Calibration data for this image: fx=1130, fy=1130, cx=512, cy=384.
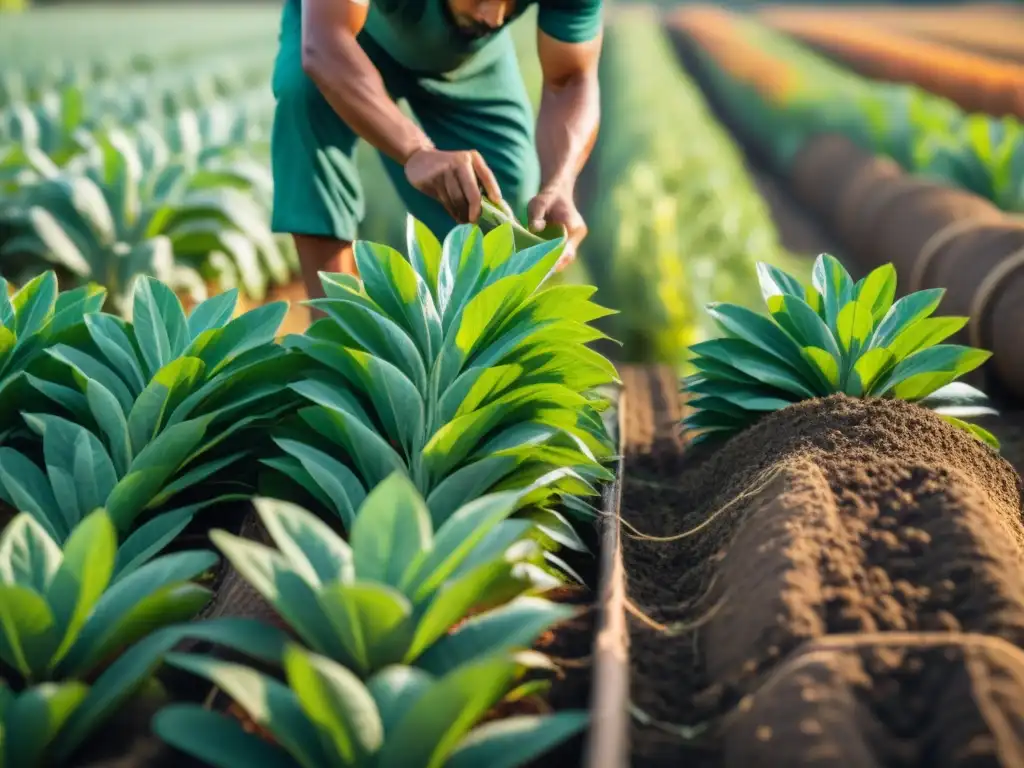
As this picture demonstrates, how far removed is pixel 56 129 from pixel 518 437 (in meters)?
4.98

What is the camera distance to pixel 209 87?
9031 millimetres

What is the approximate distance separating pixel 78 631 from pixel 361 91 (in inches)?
52.7

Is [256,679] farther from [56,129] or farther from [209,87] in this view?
[209,87]

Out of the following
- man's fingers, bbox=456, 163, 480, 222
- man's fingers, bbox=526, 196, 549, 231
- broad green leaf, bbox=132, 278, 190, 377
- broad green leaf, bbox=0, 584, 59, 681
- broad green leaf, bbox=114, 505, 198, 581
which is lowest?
broad green leaf, bbox=0, 584, 59, 681

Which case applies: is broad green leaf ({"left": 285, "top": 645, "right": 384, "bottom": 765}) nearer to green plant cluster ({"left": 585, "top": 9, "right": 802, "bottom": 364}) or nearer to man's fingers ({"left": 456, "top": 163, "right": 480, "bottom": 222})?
man's fingers ({"left": 456, "top": 163, "right": 480, "bottom": 222})

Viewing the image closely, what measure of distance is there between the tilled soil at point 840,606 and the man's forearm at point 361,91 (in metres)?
0.95

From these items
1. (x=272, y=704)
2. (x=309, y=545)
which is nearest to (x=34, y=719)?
(x=272, y=704)

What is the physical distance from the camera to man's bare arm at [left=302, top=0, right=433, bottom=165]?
2.40 meters

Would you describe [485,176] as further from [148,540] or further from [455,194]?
[148,540]

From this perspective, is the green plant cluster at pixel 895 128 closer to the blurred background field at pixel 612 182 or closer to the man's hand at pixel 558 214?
the blurred background field at pixel 612 182

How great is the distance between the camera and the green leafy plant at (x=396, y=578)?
1.39 metres

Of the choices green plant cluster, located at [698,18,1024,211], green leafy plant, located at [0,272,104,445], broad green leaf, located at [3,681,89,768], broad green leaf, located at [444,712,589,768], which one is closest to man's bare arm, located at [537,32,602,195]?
green leafy plant, located at [0,272,104,445]

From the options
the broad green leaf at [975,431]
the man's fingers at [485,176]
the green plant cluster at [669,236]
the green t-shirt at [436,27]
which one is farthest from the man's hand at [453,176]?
the green plant cluster at [669,236]

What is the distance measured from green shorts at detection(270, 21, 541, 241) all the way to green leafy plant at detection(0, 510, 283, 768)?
131cm
